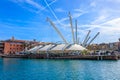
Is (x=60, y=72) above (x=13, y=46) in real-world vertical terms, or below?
below

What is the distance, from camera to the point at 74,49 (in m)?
102

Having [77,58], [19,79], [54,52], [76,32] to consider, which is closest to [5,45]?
[54,52]

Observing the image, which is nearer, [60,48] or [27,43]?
[60,48]

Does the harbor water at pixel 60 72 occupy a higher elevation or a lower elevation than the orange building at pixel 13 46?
lower

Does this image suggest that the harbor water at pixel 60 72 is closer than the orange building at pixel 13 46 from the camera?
Yes

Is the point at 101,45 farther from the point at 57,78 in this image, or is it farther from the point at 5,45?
the point at 57,78

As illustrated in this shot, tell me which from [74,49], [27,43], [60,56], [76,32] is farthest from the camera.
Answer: [27,43]

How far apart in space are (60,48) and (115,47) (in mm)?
79481

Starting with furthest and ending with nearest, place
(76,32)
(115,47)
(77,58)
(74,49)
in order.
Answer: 1. (115,47)
2. (76,32)
3. (74,49)
4. (77,58)

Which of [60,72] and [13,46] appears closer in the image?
[60,72]

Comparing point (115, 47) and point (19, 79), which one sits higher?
point (115, 47)

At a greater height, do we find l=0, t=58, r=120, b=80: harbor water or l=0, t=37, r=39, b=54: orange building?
l=0, t=37, r=39, b=54: orange building

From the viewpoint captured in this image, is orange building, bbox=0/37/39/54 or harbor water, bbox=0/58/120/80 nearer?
harbor water, bbox=0/58/120/80

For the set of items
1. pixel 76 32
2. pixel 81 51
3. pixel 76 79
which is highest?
pixel 76 32
